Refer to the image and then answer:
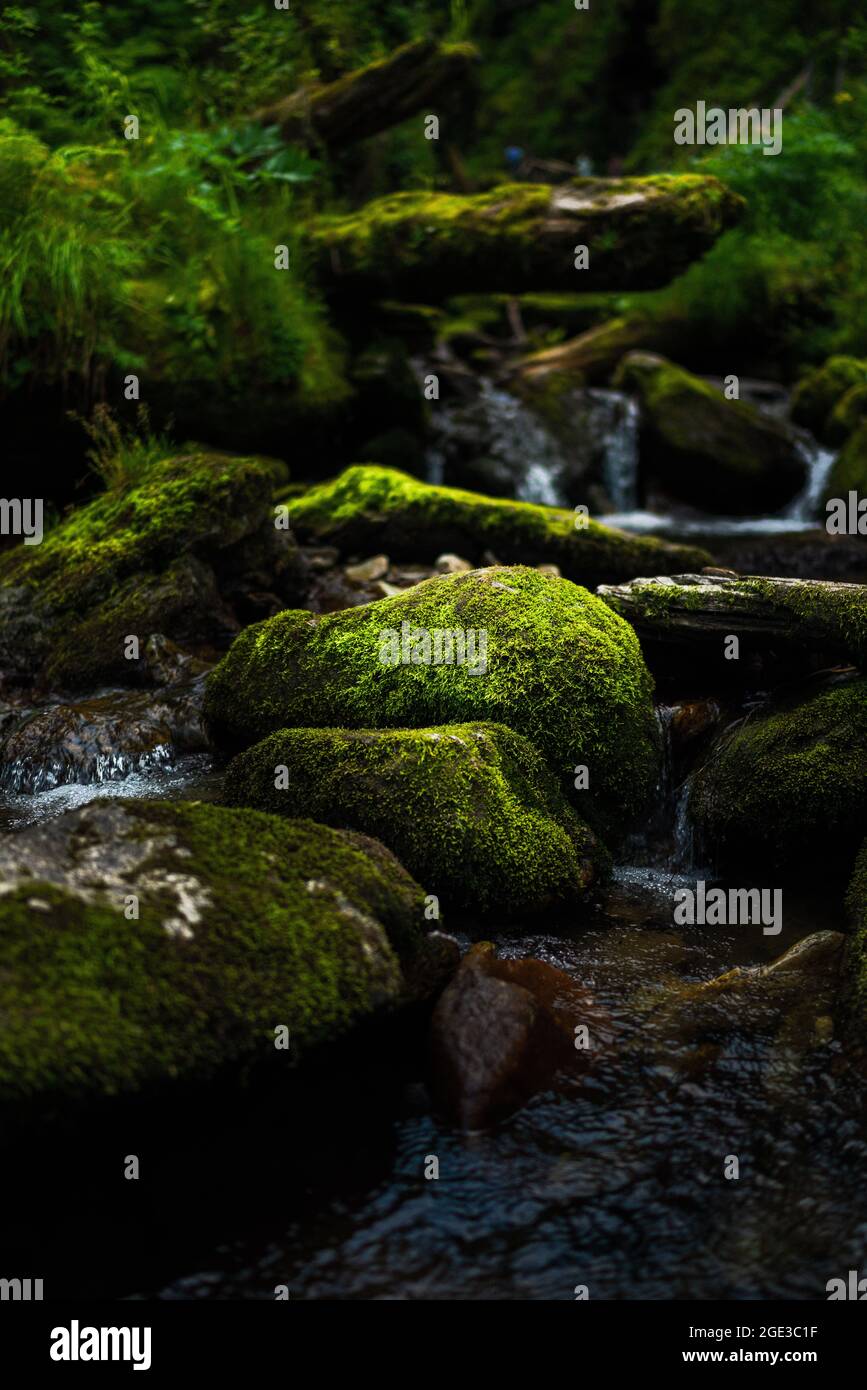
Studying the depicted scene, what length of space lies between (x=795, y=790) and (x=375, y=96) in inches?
391

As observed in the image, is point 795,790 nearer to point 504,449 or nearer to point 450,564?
point 450,564

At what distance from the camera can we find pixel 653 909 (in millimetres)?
4609

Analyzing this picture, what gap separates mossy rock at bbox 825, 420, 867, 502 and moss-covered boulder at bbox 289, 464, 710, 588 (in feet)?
13.4

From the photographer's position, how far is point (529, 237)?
999 centimetres

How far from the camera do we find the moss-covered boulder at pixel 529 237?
959cm

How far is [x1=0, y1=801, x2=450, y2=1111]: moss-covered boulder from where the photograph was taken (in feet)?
8.84

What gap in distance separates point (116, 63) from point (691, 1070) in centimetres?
1051

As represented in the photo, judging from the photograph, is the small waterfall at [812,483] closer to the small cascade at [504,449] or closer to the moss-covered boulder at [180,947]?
the small cascade at [504,449]

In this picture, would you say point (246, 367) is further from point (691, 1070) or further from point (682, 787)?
point (691, 1070)

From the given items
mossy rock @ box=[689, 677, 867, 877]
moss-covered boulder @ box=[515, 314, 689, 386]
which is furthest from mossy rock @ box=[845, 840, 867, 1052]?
moss-covered boulder @ box=[515, 314, 689, 386]

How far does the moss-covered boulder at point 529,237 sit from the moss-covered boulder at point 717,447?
2262mm

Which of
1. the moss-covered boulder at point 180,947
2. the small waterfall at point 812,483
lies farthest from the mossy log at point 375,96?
the moss-covered boulder at point 180,947

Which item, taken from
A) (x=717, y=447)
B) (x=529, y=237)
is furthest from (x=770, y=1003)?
(x=717, y=447)
